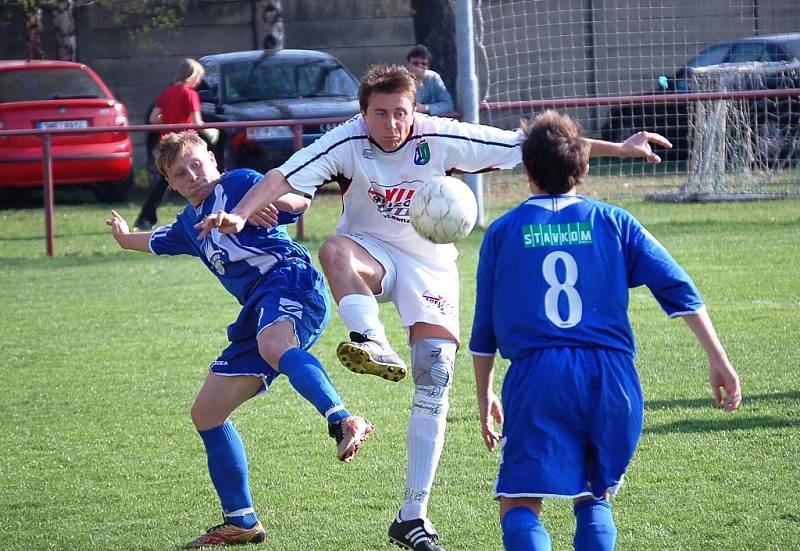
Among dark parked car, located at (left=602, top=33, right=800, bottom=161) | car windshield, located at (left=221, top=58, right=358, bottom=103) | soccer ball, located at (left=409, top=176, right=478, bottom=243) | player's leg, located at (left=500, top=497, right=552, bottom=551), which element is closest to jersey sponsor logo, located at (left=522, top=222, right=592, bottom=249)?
player's leg, located at (left=500, top=497, right=552, bottom=551)

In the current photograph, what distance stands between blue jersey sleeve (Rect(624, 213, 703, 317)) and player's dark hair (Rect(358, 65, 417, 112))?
4.28ft

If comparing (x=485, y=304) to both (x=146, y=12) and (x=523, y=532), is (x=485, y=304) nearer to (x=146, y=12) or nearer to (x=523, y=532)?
(x=523, y=532)

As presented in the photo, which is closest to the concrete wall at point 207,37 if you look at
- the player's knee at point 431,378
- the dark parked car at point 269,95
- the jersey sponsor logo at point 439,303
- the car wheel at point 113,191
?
the car wheel at point 113,191

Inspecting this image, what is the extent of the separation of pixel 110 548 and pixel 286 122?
8293 mm

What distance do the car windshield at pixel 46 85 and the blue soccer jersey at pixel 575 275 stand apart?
40.7ft

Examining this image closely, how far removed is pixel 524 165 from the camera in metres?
3.52

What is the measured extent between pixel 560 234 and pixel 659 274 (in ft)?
1.03

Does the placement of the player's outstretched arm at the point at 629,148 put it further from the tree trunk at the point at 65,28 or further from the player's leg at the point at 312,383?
the tree trunk at the point at 65,28

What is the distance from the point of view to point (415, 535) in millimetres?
4207

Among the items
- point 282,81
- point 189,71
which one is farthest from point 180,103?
point 282,81

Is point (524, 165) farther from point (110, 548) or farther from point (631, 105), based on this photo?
point (631, 105)

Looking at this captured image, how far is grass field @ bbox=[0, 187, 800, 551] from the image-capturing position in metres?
4.54

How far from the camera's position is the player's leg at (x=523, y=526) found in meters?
3.31

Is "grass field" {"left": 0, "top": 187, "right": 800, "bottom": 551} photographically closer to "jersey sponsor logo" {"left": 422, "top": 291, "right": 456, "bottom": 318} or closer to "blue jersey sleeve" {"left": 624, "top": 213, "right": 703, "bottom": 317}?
"jersey sponsor logo" {"left": 422, "top": 291, "right": 456, "bottom": 318}
